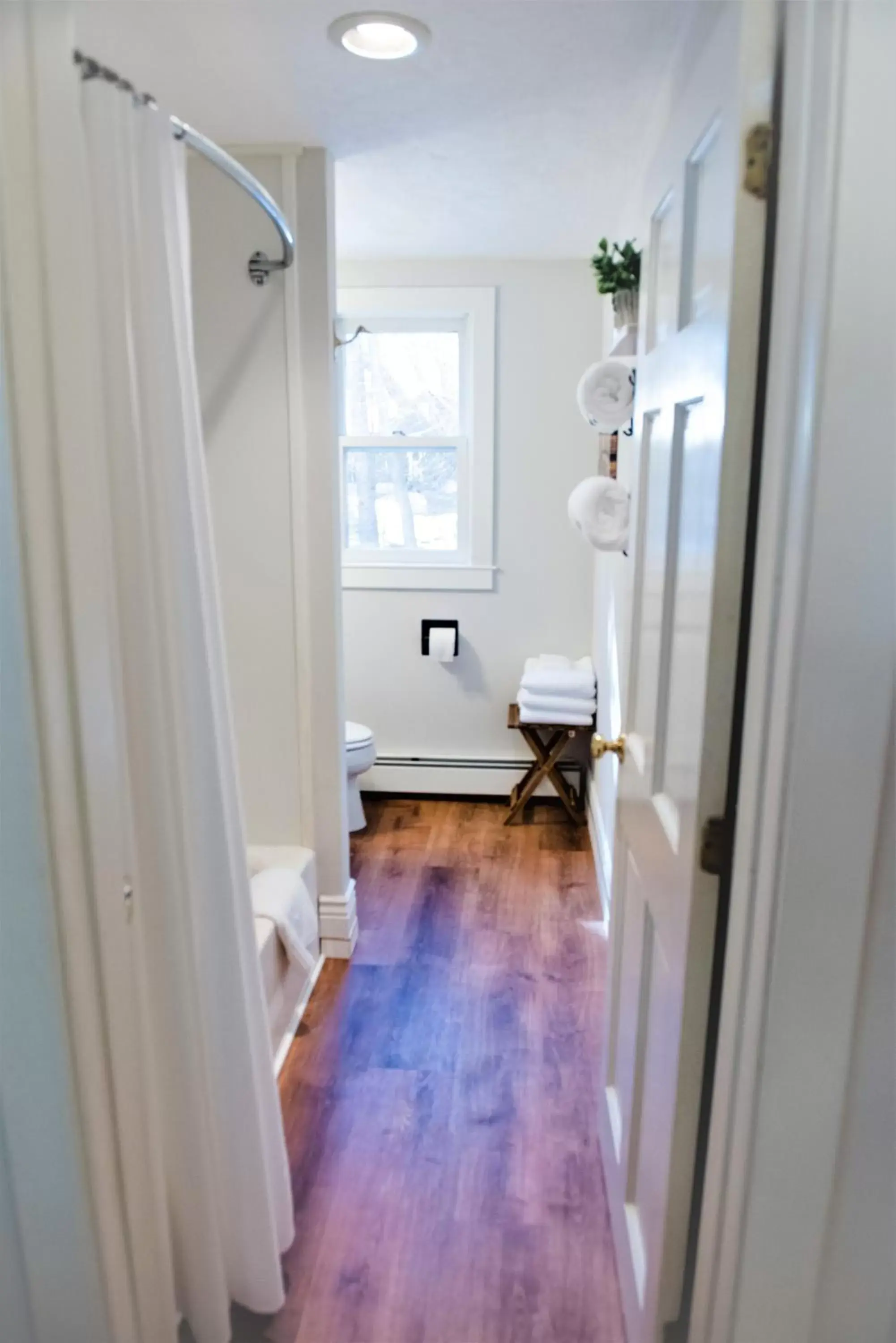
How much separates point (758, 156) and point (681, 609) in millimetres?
536

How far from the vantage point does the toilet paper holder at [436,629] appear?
12.6 ft

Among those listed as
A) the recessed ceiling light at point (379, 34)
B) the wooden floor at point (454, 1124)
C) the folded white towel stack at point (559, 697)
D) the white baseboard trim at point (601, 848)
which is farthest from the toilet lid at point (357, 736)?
the recessed ceiling light at point (379, 34)

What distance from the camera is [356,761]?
137 inches

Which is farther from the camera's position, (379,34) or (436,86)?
(436,86)

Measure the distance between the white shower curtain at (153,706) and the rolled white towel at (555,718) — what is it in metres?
2.18

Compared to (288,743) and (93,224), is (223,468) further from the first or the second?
(93,224)

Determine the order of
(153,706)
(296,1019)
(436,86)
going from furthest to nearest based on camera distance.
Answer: (296,1019), (436,86), (153,706)

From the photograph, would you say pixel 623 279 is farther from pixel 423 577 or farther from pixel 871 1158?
pixel 871 1158

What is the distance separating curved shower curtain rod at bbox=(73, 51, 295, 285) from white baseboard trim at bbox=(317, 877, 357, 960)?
173 cm

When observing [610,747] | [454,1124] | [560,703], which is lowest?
[454,1124]

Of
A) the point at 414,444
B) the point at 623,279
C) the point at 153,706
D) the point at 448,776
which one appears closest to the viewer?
the point at 153,706

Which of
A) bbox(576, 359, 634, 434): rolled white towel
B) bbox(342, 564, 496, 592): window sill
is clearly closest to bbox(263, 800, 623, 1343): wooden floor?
bbox(342, 564, 496, 592): window sill

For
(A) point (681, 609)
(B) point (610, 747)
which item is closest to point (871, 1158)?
(A) point (681, 609)

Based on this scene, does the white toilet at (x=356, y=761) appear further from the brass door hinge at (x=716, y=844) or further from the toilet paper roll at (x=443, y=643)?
the brass door hinge at (x=716, y=844)
